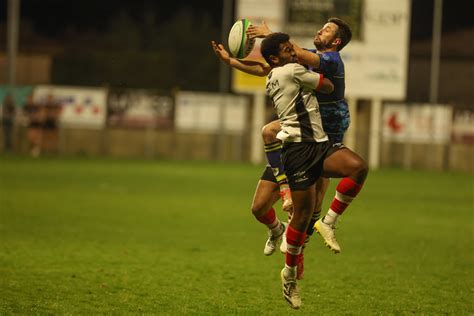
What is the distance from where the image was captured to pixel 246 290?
959cm

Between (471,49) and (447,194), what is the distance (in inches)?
1132

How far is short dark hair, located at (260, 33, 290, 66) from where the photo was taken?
311 inches

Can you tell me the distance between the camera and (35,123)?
33094 millimetres

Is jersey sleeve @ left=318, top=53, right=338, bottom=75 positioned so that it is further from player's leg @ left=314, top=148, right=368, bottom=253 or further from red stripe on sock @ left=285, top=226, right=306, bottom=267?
red stripe on sock @ left=285, top=226, right=306, bottom=267

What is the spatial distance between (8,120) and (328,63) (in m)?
26.9

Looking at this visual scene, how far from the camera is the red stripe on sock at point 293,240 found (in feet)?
27.3

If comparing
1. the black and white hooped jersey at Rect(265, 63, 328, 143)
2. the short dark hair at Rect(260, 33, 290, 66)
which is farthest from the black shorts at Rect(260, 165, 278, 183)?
the short dark hair at Rect(260, 33, 290, 66)

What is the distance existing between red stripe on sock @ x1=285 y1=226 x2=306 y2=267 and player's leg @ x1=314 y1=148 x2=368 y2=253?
29 centimetres

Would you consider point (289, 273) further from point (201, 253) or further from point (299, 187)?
point (201, 253)

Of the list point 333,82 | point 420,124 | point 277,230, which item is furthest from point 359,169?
point 420,124

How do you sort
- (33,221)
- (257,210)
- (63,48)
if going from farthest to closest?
(63,48), (33,221), (257,210)

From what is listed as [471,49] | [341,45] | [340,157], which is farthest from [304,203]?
[471,49]

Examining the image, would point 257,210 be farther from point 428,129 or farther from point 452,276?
point 428,129

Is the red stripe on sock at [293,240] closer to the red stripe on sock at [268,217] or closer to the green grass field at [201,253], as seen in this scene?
the green grass field at [201,253]
